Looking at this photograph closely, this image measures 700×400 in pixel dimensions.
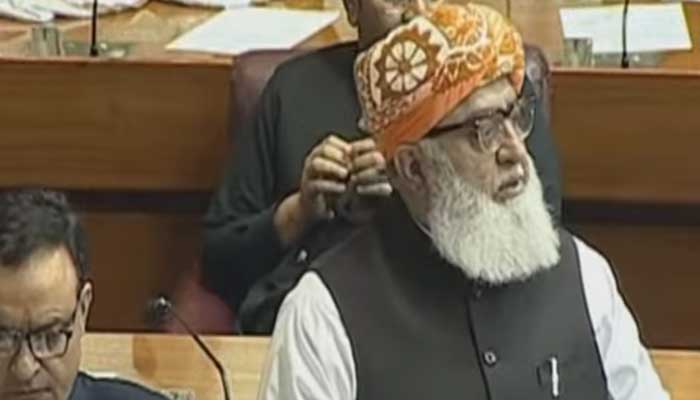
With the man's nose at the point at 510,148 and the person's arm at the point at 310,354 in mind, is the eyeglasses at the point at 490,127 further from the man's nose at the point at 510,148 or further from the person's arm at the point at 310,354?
the person's arm at the point at 310,354

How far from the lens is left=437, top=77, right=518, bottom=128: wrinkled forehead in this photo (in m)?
2.16

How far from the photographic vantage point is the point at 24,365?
199 cm

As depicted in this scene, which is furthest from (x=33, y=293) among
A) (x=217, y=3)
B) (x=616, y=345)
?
(x=217, y=3)

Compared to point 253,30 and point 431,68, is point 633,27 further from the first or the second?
point 431,68

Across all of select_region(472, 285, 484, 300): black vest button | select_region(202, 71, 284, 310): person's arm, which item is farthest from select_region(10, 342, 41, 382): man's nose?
select_region(202, 71, 284, 310): person's arm

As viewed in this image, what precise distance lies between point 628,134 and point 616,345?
3.32 ft

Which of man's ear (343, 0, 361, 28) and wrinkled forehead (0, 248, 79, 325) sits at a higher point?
man's ear (343, 0, 361, 28)

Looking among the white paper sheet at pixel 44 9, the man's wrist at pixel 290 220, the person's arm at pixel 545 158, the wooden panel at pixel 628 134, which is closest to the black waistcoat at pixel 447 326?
→ the man's wrist at pixel 290 220

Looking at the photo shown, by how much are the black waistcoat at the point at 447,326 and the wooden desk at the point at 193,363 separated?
0.71 feet

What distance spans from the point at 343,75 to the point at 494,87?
26.5 inches

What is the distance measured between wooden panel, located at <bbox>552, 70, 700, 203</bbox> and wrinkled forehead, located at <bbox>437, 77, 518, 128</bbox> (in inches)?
39.2

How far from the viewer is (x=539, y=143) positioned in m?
2.79

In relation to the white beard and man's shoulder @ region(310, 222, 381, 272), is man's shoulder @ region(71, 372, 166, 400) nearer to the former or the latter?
man's shoulder @ region(310, 222, 381, 272)

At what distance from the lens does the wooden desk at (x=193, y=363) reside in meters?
2.36
